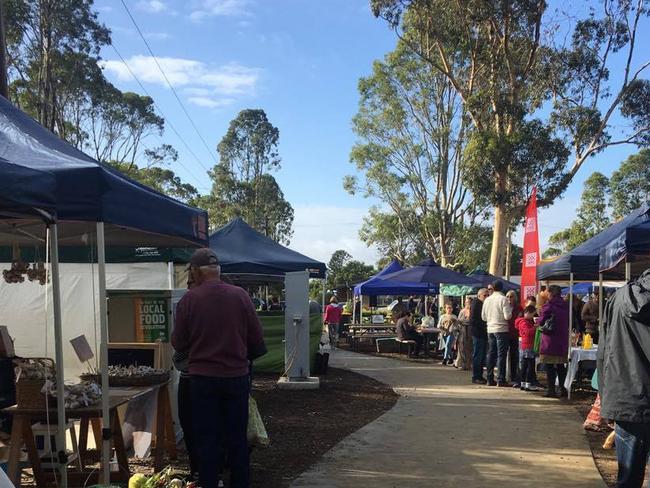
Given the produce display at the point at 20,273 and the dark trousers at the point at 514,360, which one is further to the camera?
the dark trousers at the point at 514,360

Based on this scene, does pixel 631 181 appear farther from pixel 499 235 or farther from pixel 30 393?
pixel 30 393

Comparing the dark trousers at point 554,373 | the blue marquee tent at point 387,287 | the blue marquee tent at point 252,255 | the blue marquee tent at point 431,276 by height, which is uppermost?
the blue marquee tent at point 252,255

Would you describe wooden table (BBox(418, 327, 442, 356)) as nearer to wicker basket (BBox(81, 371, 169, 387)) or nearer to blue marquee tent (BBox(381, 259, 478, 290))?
blue marquee tent (BBox(381, 259, 478, 290))

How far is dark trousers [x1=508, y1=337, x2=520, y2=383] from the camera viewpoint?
11095 millimetres

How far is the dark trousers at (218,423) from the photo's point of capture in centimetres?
412

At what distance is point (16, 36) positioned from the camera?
2503 cm

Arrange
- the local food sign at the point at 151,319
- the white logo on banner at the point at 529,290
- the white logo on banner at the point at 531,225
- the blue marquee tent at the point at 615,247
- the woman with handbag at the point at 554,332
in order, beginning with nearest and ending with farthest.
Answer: the local food sign at the point at 151,319 → the blue marquee tent at the point at 615,247 → the woman with handbag at the point at 554,332 → the white logo on banner at the point at 529,290 → the white logo on banner at the point at 531,225

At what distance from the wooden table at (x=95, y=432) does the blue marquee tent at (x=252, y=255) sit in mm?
6036

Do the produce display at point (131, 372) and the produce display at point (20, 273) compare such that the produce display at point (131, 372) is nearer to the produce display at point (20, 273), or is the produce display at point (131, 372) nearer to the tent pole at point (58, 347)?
the produce display at point (20, 273)

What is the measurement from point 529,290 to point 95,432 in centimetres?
799

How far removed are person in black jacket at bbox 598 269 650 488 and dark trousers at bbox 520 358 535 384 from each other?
22.0ft

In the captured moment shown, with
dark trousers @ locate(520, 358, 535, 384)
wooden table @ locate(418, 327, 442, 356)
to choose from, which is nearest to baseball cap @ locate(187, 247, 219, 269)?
dark trousers @ locate(520, 358, 535, 384)

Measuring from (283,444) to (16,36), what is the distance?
24167 mm

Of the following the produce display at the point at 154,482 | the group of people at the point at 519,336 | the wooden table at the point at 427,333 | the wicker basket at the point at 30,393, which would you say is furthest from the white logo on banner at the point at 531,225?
the wicker basket at the point at 30,393
